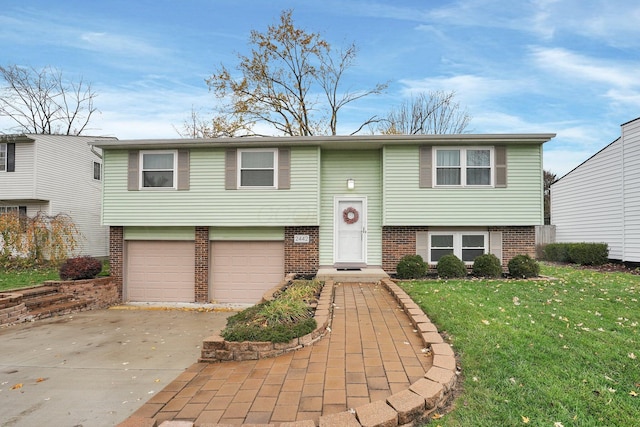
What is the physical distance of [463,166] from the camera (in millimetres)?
10883

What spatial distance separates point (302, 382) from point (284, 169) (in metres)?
8.45

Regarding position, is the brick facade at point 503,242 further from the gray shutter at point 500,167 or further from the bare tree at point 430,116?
the bare tree at point 430,116

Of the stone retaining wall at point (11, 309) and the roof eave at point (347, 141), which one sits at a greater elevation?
the roof eave at point (347, 141)

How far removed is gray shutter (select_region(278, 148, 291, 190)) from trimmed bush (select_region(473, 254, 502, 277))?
592 centimetres

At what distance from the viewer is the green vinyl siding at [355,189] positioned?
11.4m

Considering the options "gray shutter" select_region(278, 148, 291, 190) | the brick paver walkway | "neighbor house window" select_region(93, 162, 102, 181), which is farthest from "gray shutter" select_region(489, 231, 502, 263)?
"neighbor house window" select_region(93, 162, 102, 181)

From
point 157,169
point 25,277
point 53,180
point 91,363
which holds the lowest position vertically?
point 91,363

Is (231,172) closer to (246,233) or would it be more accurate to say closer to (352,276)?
(246,233)

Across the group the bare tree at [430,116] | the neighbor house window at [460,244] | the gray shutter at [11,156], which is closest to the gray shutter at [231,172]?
the neighbor house window at [460,244]

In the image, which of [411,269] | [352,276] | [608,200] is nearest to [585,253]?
[608,200]

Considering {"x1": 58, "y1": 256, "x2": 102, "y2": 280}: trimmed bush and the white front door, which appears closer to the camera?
{"x1": 58, "y1": 256, "x2": 102, "y2": 280}: trimmed bush

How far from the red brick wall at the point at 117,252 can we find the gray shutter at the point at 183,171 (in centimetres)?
272

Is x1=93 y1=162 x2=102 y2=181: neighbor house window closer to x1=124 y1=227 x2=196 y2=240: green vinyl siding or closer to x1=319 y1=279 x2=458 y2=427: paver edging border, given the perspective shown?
x1=124 y1=227 x2=196 y2=240: green vinyl siding

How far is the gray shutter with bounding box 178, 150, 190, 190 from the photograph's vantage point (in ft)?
37.7
